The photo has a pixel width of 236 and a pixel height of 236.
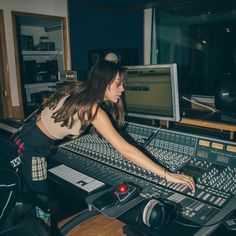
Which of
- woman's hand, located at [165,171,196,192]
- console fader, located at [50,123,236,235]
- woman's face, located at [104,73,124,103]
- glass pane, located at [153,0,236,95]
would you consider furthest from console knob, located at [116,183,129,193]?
glass pane, located at [153,0,236,95]

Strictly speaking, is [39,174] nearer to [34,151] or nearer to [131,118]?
[34,151]

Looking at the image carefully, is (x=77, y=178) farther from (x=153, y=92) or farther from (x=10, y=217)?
(x=153, y=92)

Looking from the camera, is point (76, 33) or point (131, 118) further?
point (76, 33)

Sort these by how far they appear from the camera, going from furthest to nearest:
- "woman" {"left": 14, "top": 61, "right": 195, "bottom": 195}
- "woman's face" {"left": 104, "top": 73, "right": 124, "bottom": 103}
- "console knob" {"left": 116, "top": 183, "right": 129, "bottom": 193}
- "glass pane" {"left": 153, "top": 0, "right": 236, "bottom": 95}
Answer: "glass pane" {"left": 153, "top": 0, "right": 236, "bottom": 95} → "woman's face" {"left": 104, "top": 73, "right": 124, "bottom": 103} → "woman" {"left": 14, "top": 61, "right": 195, "bottom": 195} → "console knob" {"left": 116, "top": 183, "right": 129, "bottom": 193}

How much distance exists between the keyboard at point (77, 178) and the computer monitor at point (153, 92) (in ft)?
1.99

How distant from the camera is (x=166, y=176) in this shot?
109 cm

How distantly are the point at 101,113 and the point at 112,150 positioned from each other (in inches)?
11.5

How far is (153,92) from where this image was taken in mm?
1601

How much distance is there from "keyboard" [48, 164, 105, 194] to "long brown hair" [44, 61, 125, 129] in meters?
0.23

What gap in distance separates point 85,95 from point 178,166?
58 cm

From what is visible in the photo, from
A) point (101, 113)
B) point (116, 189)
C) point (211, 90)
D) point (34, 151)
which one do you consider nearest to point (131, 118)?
point (101, 113)

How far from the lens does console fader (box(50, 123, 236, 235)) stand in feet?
3.07

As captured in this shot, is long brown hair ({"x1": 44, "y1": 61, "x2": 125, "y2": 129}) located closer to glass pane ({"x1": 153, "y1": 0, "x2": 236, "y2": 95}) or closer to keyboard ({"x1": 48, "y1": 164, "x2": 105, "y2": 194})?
keyboard ({"x1": 48, "y1": 164, "x2": 105, "y2": 194})

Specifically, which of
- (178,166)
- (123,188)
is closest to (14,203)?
(123,188)
